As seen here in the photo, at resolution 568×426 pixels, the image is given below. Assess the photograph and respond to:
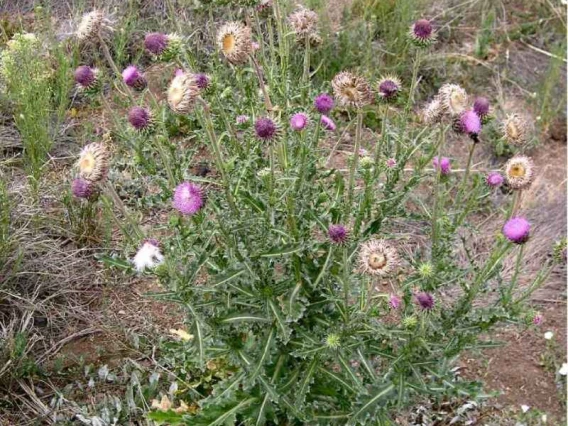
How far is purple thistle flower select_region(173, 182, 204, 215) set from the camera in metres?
1.97

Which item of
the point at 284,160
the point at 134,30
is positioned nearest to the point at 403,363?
the point at 284,160

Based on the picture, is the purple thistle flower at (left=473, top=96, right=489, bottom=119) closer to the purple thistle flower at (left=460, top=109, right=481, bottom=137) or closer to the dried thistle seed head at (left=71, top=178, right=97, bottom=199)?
the purple thistle flower at (left=460, top=109, right=481, bottom=137)

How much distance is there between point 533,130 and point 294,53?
1.70 m

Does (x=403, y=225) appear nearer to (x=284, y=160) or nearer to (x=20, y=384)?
(x=284, y=160)

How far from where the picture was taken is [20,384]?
9.57 feet

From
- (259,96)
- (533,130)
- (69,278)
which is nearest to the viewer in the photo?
(259,96)

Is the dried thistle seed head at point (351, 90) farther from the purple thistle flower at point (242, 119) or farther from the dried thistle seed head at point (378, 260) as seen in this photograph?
the purple thistle flower at point (242, 119)

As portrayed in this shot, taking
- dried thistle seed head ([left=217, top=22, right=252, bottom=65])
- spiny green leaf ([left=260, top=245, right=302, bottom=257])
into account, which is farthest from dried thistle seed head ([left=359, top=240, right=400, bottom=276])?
dried thistle seed head ([left=217, top=22, right=252, bottom=65])

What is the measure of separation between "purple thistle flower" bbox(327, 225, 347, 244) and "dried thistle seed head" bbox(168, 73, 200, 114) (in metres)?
0.54

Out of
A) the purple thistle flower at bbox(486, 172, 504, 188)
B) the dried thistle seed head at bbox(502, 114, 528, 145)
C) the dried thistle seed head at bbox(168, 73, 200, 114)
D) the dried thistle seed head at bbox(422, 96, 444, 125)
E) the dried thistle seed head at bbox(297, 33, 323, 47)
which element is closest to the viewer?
the dried thistle seed head at bbox(168, 73, 200, 114)

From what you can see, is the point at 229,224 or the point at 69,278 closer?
the point at 229,224

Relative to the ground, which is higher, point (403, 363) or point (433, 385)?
point (403, 363)

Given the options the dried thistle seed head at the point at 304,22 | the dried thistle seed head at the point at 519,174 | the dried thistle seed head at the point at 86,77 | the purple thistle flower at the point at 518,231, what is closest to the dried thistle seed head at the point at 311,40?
the dried thistle seed head at the point at 304,22

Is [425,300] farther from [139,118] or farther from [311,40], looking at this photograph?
[311,40]
